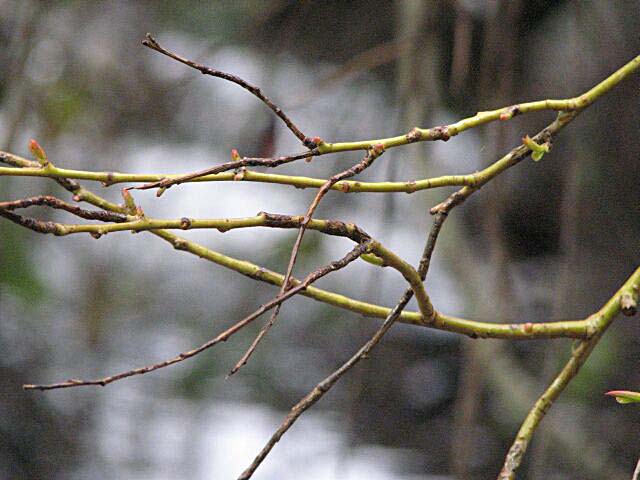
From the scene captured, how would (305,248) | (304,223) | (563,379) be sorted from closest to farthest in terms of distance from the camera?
(304,223) < (563,379) < (305,248)

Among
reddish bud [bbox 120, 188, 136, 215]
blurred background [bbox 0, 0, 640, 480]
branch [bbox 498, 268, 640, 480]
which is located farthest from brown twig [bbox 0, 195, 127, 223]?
blurred background [bbox 0, 0, 640, 480]

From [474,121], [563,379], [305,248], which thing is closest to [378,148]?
[474,121]

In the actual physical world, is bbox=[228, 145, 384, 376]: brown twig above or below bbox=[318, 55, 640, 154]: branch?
below

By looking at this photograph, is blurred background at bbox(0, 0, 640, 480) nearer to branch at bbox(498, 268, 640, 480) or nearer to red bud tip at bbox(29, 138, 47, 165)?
branch at bbox(498, 268, 640, 480)

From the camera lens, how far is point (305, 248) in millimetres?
1458

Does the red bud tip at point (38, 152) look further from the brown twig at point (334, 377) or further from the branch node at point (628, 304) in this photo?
the branch node at point (628, 304)

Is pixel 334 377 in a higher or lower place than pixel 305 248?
lower

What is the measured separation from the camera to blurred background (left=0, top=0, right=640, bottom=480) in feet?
3.37

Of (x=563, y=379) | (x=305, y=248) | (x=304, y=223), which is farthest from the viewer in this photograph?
(x=305, y=248)

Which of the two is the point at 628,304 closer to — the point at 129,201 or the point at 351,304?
the point at 351,304

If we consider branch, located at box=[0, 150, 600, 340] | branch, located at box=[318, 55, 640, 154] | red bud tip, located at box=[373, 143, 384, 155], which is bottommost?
branch, located at box=[0, 150, 600, 340]

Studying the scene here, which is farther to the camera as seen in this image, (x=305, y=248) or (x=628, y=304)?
(x=305, y=248)

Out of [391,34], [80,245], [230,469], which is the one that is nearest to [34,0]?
[391,34]

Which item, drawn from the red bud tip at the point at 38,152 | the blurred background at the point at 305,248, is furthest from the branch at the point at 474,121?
the blurred background at the point at 305,248
